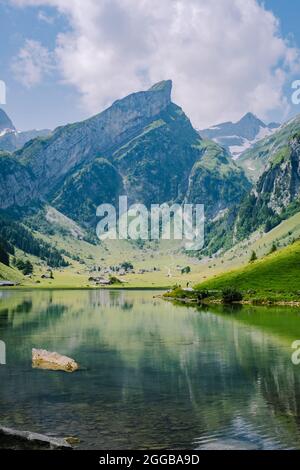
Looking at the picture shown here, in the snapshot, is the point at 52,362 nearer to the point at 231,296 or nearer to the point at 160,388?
the point at 160,388

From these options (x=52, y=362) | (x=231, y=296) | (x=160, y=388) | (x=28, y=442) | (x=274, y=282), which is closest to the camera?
(x=28, y=442)

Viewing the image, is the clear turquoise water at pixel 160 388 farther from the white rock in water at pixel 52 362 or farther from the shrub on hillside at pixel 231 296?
the shrub on hillside at pixel 231 296

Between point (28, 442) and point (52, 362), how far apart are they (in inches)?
1207

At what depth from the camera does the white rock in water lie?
201 ft

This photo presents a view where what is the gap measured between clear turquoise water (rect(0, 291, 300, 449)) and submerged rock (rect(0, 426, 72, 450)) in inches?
69.0

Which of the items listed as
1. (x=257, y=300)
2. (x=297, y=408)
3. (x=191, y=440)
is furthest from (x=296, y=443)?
(x=257, y=300)

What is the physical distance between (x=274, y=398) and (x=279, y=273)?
480 ft

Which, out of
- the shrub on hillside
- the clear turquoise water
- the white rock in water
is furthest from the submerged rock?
the shrub on hillside

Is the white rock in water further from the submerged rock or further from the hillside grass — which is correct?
the hillside grass

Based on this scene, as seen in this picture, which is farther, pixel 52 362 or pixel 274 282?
pixel 274 282

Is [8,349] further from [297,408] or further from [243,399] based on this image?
[297,408]

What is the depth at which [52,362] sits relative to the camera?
62469 mm

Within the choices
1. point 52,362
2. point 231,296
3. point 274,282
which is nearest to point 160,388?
point 52,362

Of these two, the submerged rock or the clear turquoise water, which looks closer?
the submerged rock
